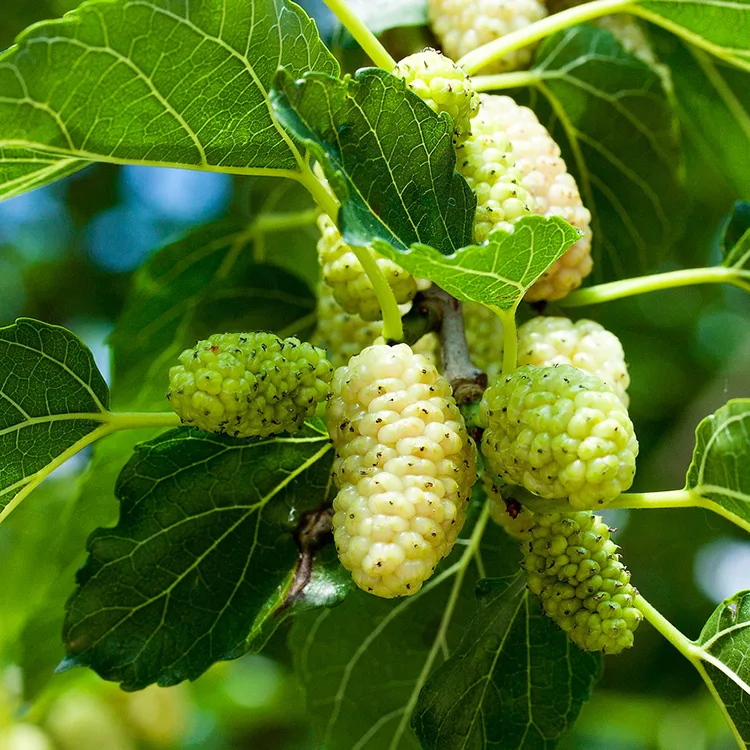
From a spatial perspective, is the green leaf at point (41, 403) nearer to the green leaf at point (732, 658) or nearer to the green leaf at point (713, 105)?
the green leaf at point (732, 658)

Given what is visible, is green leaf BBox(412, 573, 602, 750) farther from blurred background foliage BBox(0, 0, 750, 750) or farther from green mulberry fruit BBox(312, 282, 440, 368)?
blurred background foliage BBox(0, 0, 750, 750)

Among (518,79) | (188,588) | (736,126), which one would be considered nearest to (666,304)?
(736,126)

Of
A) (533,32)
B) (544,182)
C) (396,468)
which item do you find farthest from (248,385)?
(533,32)

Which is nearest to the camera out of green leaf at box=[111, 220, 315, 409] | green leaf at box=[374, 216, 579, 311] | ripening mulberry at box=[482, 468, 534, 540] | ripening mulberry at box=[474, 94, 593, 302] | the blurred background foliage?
green leaf at box=[374, 216, 579, 311]

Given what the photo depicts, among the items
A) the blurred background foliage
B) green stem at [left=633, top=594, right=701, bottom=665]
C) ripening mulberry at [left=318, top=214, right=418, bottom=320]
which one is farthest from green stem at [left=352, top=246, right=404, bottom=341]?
the blurred background foliage

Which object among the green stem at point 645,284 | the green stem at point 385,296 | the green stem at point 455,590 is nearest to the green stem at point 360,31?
the green stem at point 385,296

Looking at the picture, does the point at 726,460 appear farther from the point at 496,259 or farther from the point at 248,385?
the point at 248,385
